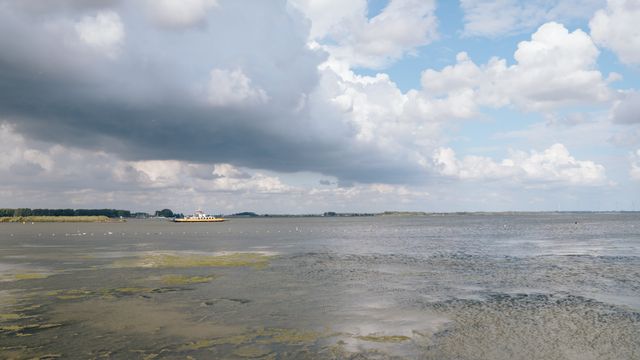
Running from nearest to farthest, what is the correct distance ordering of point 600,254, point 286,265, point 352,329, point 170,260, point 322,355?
point 322,355, point 352,329, point 286,265, point 170,260, point 600,254

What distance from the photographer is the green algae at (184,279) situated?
137 ft

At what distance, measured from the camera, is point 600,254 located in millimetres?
69000

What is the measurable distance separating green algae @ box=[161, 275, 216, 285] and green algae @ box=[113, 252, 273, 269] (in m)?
9.38

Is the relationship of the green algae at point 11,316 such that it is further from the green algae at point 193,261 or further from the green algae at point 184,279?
the green algae at point 193,261

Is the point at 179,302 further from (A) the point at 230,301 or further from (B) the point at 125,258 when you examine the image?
(B) the point at 125,258

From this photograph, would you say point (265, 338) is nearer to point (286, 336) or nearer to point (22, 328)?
point (286, 336)

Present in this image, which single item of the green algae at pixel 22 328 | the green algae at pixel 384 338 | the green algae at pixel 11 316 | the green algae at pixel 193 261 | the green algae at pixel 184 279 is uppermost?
the green algae at pixel 193 261

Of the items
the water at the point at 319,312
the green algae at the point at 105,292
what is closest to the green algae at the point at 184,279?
the water at the point at 319,312

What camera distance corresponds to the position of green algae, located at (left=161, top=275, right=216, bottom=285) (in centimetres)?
4162

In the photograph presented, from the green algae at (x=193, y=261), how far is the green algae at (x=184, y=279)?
9384mm

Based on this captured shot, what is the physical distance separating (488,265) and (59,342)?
1844 inches

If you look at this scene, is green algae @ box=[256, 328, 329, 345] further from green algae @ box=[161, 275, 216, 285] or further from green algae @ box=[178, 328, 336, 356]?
green algae @ box=[161, 275, 216, 285]

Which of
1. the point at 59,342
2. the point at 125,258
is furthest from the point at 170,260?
the point at 59,342

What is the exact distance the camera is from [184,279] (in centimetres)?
4347
